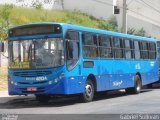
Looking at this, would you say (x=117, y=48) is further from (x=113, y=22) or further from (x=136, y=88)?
(x=113, y=22)

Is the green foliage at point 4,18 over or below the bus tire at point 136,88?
over

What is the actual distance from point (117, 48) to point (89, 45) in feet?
10.0

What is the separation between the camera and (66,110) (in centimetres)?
1652

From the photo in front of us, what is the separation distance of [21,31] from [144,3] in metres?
45.3

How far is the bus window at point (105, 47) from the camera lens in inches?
816

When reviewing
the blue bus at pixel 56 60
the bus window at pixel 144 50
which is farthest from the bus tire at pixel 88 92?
the bus window at pixel 144 50

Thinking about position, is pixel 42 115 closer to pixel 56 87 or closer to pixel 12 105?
pixel 56 87

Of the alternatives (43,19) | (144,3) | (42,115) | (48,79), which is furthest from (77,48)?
(144,3)

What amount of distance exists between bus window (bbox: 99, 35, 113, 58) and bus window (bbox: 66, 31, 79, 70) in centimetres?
217

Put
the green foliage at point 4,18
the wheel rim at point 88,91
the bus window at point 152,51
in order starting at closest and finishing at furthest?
the wheel rim at point 88,91 < the bus window at point 152,51 < the green foliage at point 4,18

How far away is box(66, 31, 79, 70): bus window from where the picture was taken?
59.4ft

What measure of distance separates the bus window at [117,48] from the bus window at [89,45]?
2.13m

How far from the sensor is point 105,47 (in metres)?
21.1

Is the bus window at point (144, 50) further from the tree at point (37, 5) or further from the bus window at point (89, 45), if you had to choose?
the tree at point (37, 5)
